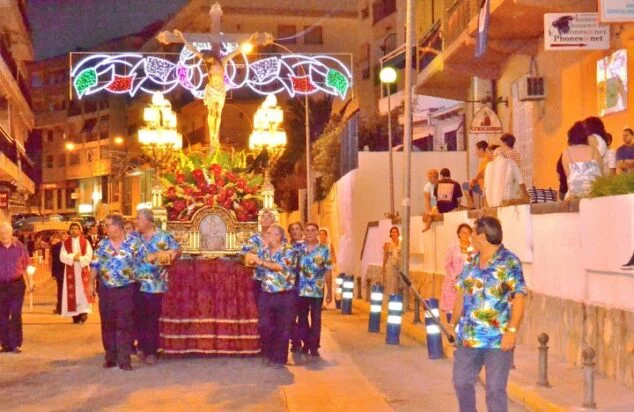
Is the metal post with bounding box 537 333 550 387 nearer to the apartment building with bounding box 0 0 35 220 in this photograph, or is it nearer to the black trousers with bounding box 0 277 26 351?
the black trousers with bounding box 0 277 26 351

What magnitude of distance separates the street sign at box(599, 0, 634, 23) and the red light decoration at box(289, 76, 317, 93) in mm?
12348

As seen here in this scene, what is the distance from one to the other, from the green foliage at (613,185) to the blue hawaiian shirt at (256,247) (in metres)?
4.08

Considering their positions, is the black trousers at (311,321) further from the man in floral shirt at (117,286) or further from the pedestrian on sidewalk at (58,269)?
the pedestrian on sidewalk at (58,269)

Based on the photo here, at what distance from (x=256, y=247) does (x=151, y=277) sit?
1414 millimetres

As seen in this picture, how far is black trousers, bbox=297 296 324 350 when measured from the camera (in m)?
14.5

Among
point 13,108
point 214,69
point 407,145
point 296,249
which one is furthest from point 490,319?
point 13,108

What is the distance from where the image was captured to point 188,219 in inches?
603

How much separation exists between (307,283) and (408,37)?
804 centimetres

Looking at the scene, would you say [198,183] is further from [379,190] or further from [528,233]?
[379,190]

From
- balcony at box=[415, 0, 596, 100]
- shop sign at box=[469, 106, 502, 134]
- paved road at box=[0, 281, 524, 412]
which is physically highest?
balcony at box=[415, 0, 596, 100]

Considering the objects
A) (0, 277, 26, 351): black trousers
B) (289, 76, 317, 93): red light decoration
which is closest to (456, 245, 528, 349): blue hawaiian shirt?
(0, 277, 26, 351): black trousers

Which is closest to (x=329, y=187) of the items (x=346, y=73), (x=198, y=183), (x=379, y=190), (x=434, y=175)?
(x=379, y=190)

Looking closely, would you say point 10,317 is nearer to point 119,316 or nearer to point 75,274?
point 119,316

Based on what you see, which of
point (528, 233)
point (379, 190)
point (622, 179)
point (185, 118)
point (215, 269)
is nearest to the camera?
point (622, 179)
